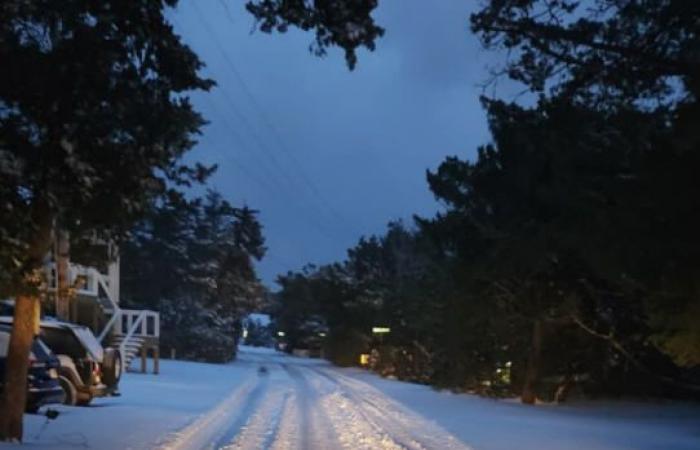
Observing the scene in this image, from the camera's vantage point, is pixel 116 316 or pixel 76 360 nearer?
pixel 76 360

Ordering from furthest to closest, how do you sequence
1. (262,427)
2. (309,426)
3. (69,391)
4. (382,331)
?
(382,331), (69,391), (309,426), (262,427)

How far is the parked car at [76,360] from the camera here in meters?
19.0

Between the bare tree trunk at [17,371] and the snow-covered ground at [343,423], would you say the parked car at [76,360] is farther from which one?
the bare tree trunk at [17,371]

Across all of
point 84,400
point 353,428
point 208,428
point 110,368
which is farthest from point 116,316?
point 353,428

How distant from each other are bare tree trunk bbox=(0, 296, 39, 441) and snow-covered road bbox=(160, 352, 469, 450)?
6.98ft

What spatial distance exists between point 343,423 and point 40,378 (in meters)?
5.85

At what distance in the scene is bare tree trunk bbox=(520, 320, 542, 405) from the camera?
2806cm

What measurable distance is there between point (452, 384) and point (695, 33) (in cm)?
2280

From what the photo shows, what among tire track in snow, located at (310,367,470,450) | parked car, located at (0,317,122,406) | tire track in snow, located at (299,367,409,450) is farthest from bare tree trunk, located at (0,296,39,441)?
parked car, located at (0,317,122,406)

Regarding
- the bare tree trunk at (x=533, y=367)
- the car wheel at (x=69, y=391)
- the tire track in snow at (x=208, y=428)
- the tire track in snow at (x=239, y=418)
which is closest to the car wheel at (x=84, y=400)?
the car wheel at (x=69, y=391)

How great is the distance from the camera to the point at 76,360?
1941cm

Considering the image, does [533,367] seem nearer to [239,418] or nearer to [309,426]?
[239,418]

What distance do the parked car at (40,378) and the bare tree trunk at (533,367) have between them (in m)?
15.3

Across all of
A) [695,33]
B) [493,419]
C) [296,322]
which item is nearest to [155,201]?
[695,33]
